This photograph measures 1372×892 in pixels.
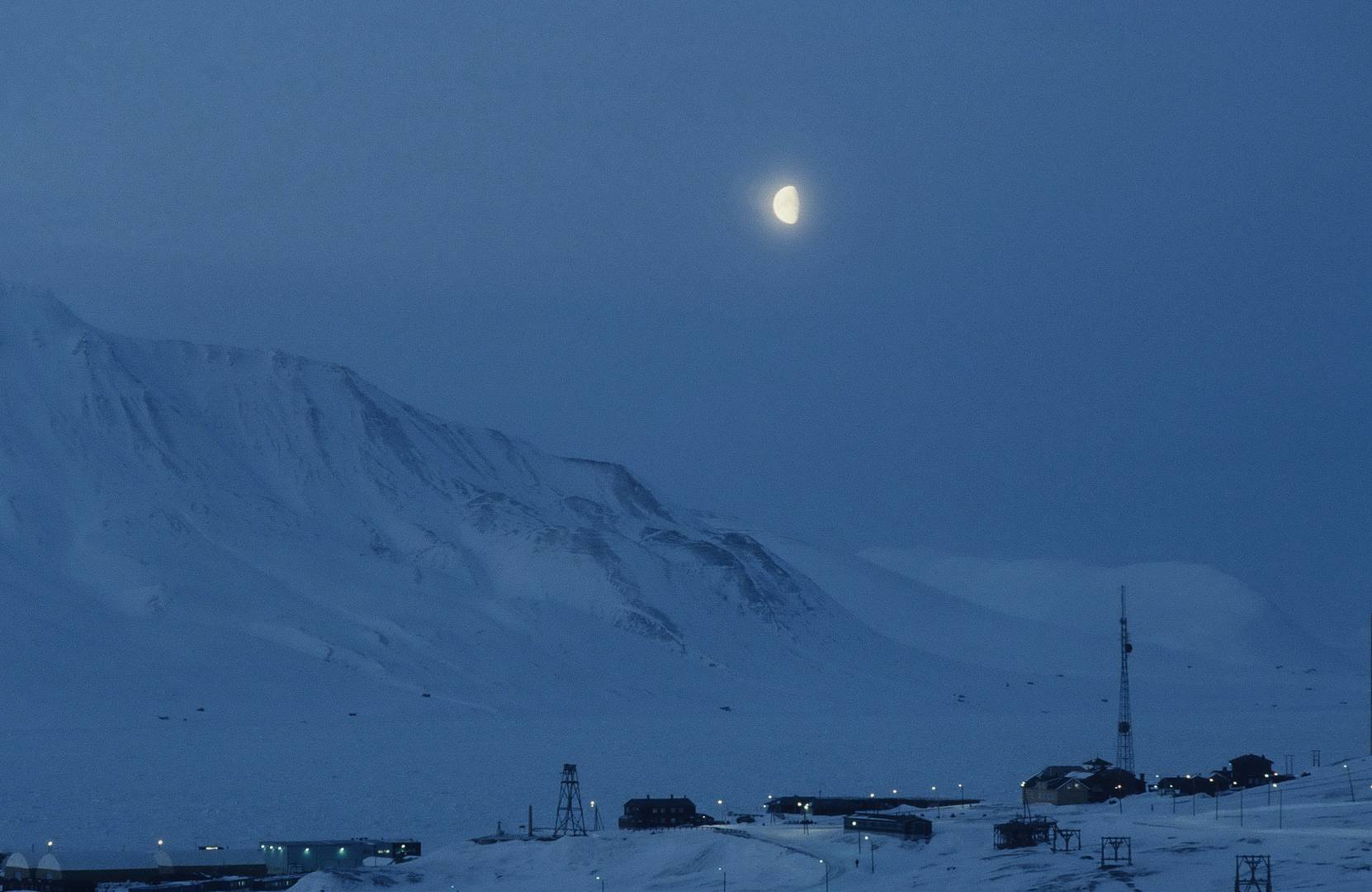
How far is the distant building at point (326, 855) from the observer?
209 feet

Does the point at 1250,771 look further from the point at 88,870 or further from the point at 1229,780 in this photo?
the point at 88,870

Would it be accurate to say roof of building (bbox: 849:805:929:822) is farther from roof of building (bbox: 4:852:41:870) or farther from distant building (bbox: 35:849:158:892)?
roof of building (bbox: 4:852:41:870)

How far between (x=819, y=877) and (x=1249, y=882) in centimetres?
1505

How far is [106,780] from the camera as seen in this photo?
93.9m

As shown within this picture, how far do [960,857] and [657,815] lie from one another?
18321mm

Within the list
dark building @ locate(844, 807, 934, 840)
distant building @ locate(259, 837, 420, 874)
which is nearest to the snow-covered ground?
dark building @ locate(844, 807, 934, 840)

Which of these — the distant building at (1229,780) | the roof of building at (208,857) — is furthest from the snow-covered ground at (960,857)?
the roof of building at (208,857)

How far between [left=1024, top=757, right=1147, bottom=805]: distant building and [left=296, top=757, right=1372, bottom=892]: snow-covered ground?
4674mm

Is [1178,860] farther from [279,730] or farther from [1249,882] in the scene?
[279,730]

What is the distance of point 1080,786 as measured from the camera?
2891 inches

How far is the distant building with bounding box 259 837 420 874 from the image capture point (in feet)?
209

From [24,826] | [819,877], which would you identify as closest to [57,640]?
[24,826]

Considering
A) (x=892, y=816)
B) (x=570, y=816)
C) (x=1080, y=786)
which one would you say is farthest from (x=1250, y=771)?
(x=570, y=816)

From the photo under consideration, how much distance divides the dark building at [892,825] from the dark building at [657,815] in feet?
28.0
